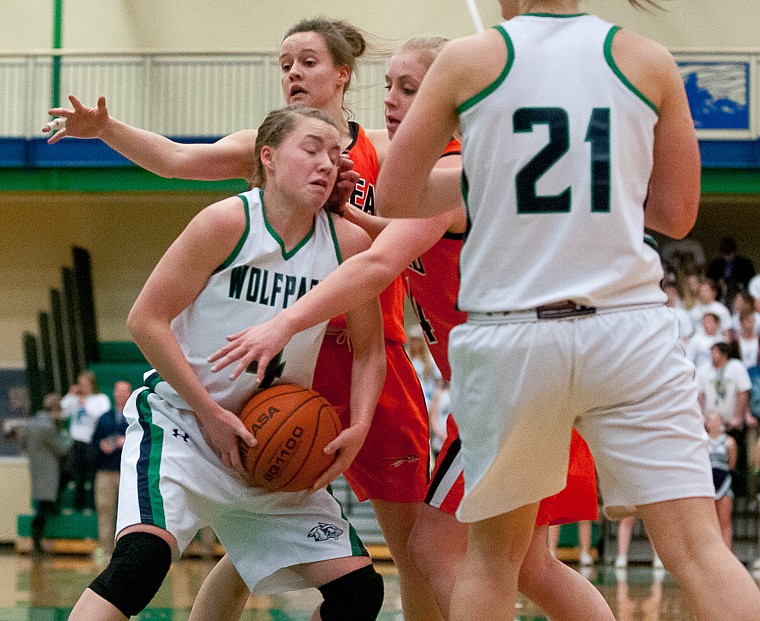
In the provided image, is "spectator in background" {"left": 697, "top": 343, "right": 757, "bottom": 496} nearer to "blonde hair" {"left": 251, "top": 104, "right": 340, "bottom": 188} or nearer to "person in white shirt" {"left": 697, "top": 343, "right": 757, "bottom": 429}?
"person in white shirt" {"left": 697, "top": 343, "right": 757, "bottom": 429}

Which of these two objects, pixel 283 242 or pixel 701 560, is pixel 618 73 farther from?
pixel 283 242

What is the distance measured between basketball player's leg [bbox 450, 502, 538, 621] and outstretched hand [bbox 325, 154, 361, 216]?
124 cm

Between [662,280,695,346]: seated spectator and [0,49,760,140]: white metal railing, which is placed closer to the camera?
[662,280,695,346]: seated spectator

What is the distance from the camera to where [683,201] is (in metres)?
2.67

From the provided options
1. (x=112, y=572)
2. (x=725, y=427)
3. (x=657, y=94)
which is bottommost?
(x=725, y=427)

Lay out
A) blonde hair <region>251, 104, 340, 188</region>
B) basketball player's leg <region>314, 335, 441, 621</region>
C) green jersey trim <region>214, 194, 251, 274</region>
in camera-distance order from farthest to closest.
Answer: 1. basketball player's leg <region>314, 335, 441, 621</region>
2. blonde hair <region>251, 104, 340, 188</region>
3. green jersey trim <region>214, 194, 251, 274</region>

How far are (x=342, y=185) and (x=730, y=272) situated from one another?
36.8 feet

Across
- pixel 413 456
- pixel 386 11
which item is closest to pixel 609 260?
pixel 413 456

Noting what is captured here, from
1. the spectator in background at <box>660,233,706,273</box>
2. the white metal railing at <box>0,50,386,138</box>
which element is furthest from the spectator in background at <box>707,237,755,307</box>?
the white metal railing at <box>0,50,386,138</box>

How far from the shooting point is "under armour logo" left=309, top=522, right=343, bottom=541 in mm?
3330

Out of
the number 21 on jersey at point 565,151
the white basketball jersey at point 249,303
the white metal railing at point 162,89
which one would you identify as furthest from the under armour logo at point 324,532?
the white metal railing at point 162,89

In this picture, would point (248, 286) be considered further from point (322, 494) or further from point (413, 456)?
point (413, 456)

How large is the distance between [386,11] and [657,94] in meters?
14.6

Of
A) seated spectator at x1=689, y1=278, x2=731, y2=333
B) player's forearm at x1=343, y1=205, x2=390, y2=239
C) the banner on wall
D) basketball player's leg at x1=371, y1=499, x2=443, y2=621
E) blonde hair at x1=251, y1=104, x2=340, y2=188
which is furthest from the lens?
the banner on wall
